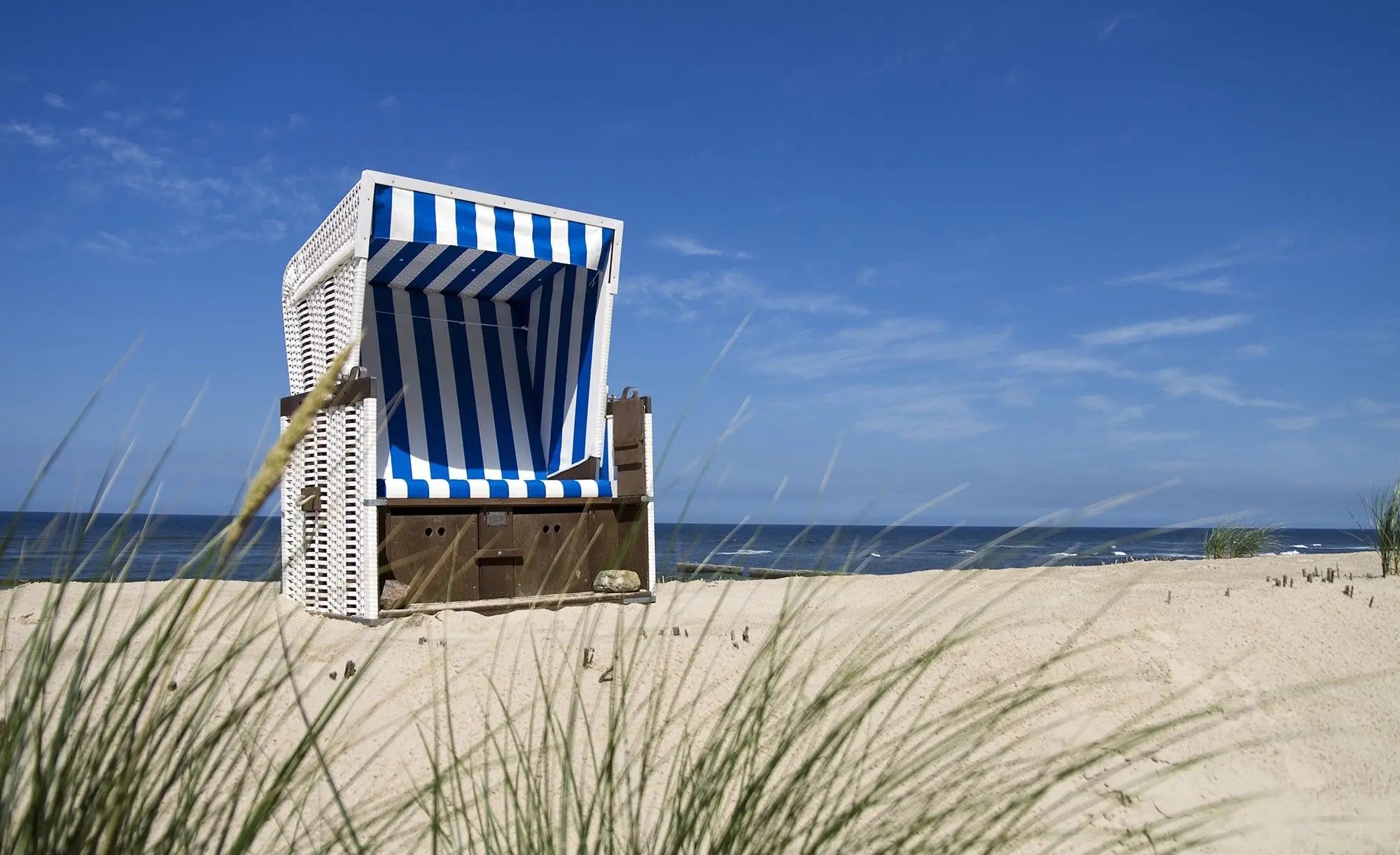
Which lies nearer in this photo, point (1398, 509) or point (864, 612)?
point (864, 612)

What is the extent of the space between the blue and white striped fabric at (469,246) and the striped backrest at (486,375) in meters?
0.14

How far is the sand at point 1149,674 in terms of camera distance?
2346 millimetres

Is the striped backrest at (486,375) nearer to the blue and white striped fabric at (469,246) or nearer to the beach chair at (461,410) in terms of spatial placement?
the beach chair at (461,410)

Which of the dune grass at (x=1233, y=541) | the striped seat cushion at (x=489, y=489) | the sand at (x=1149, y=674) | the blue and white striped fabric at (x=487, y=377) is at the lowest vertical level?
the sand at (x=1149, y=674)

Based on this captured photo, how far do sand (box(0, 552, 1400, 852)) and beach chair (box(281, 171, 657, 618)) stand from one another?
1000 mm

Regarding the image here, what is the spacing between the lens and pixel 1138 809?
2.37 meters

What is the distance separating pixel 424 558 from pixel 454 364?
215 centimetres

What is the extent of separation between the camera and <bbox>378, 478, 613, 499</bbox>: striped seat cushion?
17.4 feet

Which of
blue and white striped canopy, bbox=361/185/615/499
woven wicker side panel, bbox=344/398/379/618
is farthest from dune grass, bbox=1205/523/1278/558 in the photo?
woven wicker side panel, bbox=344/398/379/618

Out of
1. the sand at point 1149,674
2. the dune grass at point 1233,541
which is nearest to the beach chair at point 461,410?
the sand at point 1149,674

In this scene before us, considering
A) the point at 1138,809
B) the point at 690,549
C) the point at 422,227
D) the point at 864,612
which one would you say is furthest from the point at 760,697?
the point at 422,227

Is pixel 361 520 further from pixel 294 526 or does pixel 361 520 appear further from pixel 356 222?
pixel 356 222

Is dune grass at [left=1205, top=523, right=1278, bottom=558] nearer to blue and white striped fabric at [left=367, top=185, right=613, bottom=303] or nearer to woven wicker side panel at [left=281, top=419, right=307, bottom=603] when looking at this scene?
blue and white striped fabric at [left=367, top=185, right=613, bottom=303]

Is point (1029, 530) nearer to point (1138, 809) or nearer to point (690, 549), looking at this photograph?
point (690, 549)
